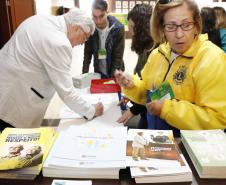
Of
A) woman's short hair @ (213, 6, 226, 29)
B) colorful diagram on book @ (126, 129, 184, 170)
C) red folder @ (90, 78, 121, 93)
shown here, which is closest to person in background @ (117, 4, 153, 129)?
red folder @ (90, 78, 121, 93)

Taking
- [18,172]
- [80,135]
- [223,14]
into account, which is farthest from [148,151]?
[223,14]

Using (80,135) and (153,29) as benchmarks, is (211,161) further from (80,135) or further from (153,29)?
(153,29)

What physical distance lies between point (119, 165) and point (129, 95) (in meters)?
0.95

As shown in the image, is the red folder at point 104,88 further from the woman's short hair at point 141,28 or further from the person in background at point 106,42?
the person in background at point 106,42

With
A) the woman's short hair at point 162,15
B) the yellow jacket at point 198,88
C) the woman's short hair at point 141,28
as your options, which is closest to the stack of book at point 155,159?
the yellow jacket at point 198,88

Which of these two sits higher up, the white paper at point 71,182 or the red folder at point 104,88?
the white paper at point 71,182

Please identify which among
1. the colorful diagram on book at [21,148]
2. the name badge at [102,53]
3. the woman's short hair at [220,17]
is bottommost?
the name badge at [102,53]

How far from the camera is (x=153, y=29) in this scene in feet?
5.29

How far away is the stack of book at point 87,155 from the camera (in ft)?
2.86

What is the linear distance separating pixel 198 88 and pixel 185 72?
0.35 feet

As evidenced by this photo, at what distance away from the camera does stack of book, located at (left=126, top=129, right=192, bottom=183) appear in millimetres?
843

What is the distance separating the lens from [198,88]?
1313 millimetres

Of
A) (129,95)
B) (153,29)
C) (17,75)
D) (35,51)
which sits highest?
(153,29)

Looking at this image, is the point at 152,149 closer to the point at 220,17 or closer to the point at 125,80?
the point at 125,80
